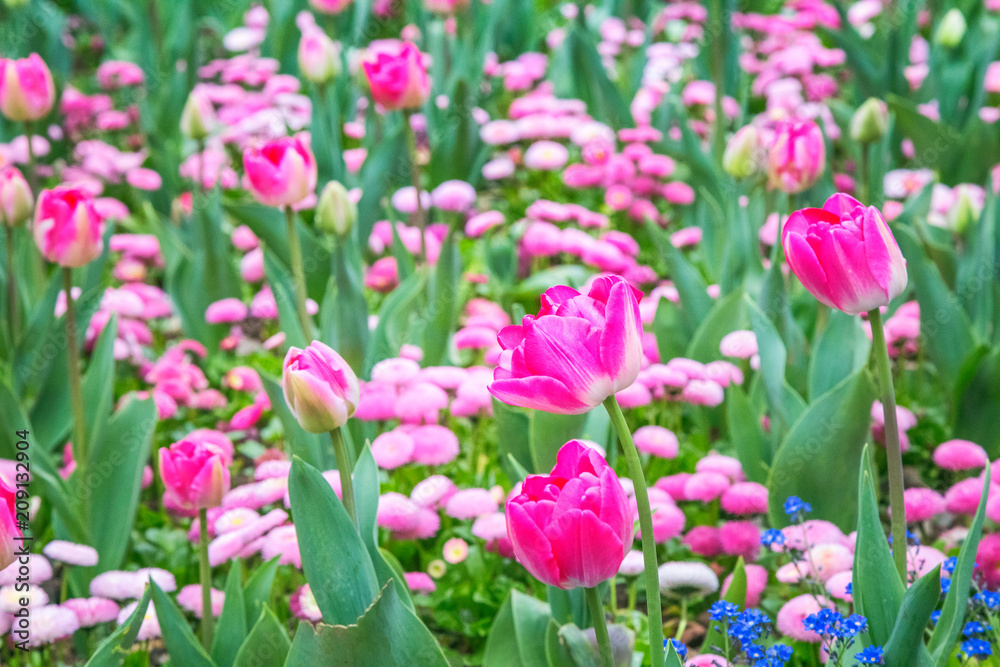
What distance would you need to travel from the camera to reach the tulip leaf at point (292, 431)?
1.43 m

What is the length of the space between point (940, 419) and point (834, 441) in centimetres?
62

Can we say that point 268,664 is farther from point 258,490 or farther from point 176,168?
point 176,168

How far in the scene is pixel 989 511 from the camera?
1246 mm

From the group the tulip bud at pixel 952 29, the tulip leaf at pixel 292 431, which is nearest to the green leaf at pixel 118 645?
the tulip leaf at pixel 292 431

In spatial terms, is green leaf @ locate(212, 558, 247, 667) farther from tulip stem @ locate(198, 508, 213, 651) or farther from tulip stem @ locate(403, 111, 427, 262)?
tulip stem @ locate(403, 111, 427, 262)

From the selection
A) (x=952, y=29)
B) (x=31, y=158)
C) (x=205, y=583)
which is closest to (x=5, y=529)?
(x=205, y=583)

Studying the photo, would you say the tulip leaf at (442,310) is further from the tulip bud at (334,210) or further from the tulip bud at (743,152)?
the tulip bud at (743,152)

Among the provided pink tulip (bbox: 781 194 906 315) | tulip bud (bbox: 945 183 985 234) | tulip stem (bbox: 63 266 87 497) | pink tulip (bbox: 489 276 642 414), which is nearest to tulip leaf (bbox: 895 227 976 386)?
tulip bud (bbox: 945 183 985 234)

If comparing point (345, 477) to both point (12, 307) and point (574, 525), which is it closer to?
point (574, 525)

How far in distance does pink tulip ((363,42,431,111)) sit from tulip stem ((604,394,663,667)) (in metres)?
1.27

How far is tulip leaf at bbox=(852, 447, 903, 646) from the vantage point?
36.2 inches

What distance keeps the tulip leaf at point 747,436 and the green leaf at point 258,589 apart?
0.70 meters

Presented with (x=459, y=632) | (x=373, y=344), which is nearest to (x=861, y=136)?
(x=373, y=344)

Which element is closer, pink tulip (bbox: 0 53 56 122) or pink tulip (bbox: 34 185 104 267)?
pink tulip (bbox: 34 185 104 267)
